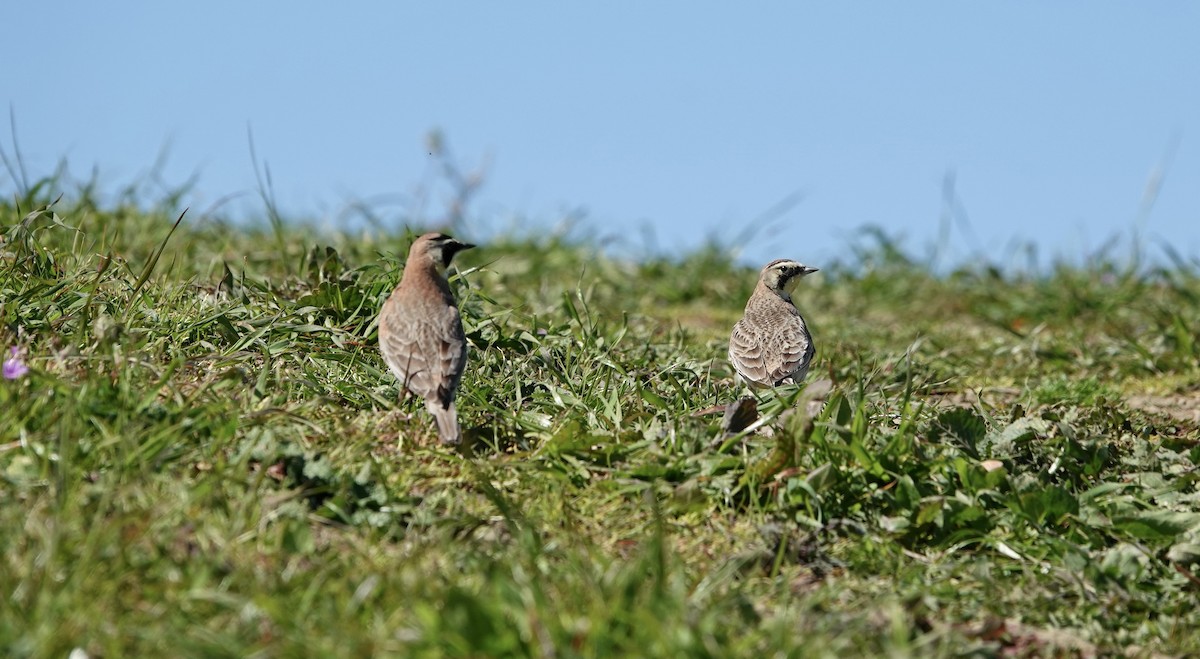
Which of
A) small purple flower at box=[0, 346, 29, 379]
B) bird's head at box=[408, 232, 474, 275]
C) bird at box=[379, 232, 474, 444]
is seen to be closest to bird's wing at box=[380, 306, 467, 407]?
bird at box=[379, 232, 474, 444]

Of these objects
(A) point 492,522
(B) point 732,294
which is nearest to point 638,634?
(A) point 492,522

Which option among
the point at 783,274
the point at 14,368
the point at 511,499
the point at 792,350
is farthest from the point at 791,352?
the point at 14,368

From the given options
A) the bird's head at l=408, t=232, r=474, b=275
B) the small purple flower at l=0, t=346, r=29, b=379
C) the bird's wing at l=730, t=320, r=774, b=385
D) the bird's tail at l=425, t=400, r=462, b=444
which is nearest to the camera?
the small purple flower at l=0, t=346, r=29, b=379

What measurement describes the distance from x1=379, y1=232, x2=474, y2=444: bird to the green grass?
156mm

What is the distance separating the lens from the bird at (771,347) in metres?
7.15

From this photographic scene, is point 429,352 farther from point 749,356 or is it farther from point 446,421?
point 749,356

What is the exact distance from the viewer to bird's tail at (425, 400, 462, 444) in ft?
17.1

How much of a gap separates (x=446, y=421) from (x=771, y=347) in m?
2.53

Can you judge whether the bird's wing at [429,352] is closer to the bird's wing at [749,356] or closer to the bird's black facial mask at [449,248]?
the bird's black facial mask at [449,248]

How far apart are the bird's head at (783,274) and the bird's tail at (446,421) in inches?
143

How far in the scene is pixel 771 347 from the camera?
729 cm

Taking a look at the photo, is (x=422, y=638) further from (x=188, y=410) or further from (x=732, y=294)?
(x=732, y=294)

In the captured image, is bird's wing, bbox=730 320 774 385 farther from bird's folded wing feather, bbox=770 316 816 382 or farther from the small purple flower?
the small purple flower

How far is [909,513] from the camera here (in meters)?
5.08
